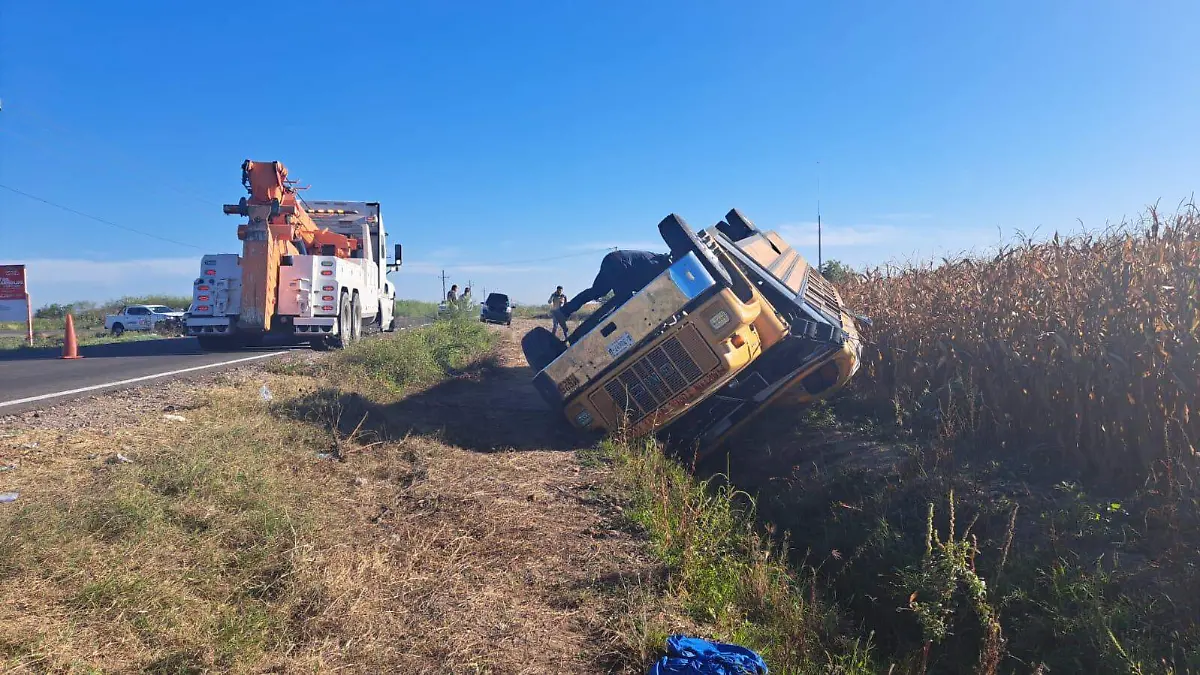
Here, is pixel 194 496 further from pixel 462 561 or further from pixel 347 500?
pixel 462 561

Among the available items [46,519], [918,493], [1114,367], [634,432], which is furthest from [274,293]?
[1114,367]

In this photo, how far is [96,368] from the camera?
1064 cm

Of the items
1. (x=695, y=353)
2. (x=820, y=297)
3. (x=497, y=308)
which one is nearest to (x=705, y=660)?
(x=695, y=353)

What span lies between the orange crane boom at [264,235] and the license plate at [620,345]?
953 centimetres

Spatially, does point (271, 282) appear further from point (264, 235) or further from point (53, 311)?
point (53, 311)

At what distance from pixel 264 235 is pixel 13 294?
12.1 metres

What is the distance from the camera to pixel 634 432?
20.9 feet

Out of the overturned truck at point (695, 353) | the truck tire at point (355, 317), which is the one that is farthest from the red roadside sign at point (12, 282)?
the overturned truck at point (695, 353)

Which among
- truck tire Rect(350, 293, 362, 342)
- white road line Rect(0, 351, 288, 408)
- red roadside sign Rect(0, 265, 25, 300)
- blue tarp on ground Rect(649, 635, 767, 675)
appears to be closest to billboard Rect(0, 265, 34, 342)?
red roadside sign Rect(0, 265, 25, 300)

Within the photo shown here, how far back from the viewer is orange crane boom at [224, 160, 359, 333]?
13.2 metres

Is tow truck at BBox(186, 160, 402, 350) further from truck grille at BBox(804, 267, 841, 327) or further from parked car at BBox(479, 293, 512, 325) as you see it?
parked car at BBox(479, 293, 512, 325)

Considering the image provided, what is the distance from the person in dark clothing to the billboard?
19273mm

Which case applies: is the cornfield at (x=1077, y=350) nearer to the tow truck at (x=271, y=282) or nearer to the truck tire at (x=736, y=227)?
the truck tire at (x=736, y=227)

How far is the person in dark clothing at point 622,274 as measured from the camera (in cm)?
757
